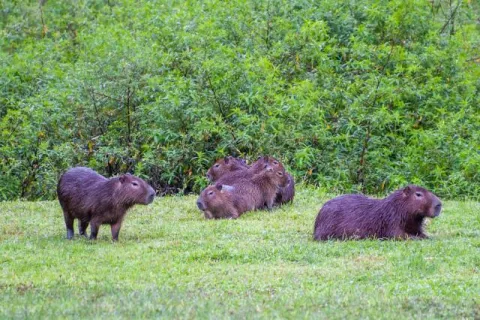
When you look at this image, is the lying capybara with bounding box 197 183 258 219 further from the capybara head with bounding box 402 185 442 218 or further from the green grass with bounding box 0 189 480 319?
the capybara head with bounding box 402 185 442 218

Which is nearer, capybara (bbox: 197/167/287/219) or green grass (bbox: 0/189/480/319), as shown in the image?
green grass (bbox: 0/189/480/319)

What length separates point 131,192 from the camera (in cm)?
1059

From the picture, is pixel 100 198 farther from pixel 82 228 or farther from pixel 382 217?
pixel 382 217

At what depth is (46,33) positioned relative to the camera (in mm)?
22562

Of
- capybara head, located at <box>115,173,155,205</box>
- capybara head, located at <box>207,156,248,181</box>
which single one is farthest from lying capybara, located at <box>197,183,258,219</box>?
capybara head, located at <box>115,173,155,205</box>

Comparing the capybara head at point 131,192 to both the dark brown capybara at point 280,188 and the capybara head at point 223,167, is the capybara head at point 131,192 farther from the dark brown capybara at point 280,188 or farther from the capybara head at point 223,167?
the capybara head at point 223,167

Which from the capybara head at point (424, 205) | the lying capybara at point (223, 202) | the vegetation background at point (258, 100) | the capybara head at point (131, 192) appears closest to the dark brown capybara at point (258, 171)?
the lying capybara at point (223, 202)

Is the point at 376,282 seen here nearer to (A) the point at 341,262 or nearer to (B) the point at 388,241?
(A) the point at 341,262

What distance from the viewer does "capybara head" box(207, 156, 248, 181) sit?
14188 millimetres

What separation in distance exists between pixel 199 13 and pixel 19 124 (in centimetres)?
413

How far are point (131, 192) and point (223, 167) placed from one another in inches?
148

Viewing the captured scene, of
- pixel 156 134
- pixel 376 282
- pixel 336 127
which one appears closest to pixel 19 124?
pixel 156 134

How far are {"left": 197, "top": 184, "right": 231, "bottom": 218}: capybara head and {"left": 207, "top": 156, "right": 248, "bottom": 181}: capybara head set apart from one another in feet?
6.01

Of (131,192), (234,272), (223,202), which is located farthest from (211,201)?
(234,272)
